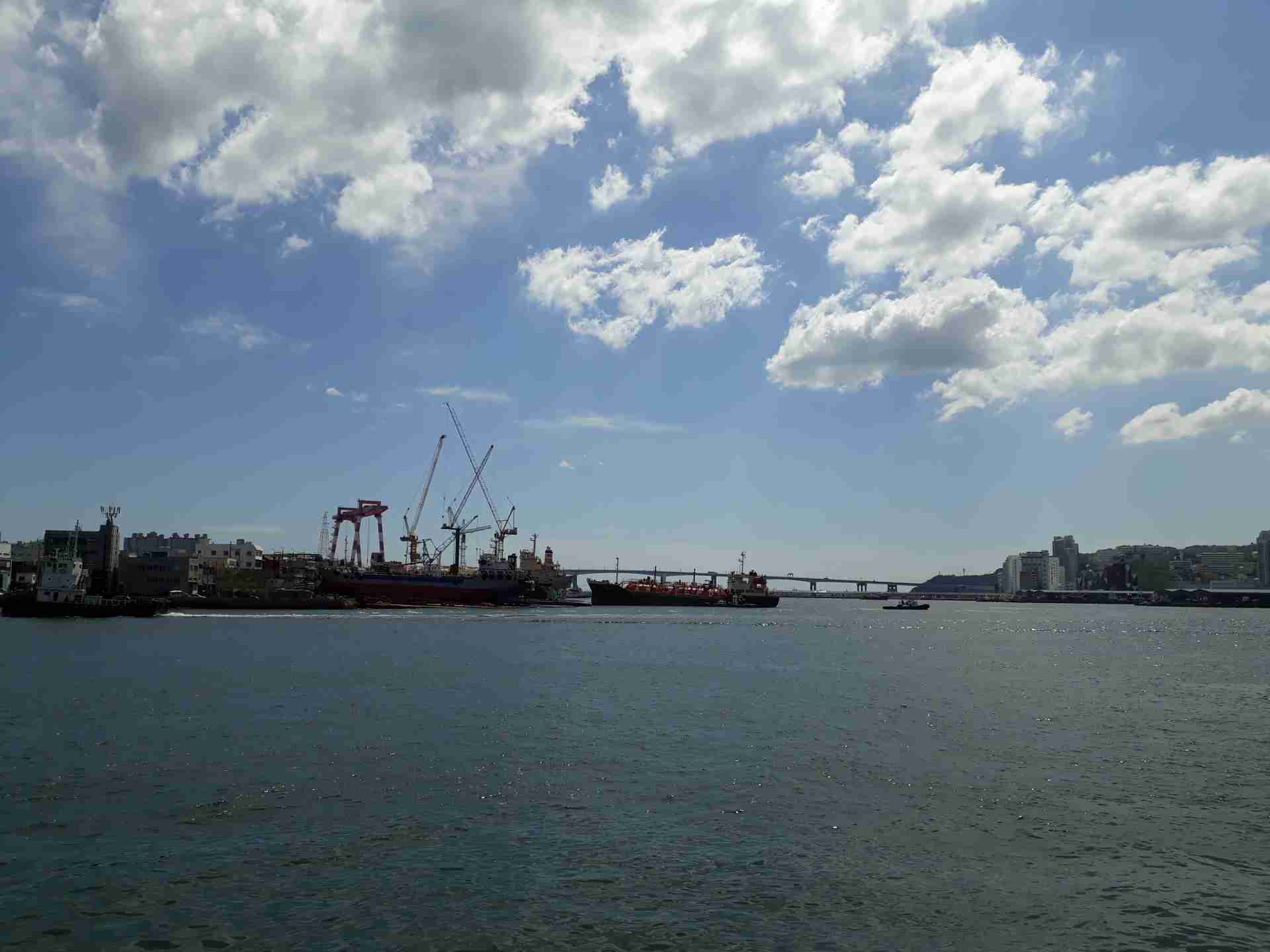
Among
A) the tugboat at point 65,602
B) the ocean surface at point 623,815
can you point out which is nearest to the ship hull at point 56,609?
the tugboat at point 65,602

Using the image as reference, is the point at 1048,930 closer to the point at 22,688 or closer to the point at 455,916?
the point at 455,916

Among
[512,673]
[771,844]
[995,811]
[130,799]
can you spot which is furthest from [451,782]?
[512,673]

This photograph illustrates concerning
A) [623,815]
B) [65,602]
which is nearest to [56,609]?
[65,602]

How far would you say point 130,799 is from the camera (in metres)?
25.1

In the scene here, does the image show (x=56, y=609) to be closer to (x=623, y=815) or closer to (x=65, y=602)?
(x=65, y=602)

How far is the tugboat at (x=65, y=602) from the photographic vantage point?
131m

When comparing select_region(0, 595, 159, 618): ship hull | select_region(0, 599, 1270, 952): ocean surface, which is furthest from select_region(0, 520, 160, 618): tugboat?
select_region(0, 599, 1270, 952): ocean surface

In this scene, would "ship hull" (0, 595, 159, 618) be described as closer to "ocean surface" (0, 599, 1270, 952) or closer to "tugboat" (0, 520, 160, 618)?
"tugboat" (0, 520, 160, 618)

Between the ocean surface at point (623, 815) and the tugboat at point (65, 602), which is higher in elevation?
the tugboat at point (65, 602)

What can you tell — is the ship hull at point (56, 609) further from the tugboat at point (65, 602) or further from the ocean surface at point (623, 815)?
the ocean surface at point (623, 815)

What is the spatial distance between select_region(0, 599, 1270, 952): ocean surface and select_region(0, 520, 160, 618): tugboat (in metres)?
88.7

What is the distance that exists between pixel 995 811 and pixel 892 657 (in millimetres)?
60540

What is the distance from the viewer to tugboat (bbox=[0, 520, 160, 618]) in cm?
13075

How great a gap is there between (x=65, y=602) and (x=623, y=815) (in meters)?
136
